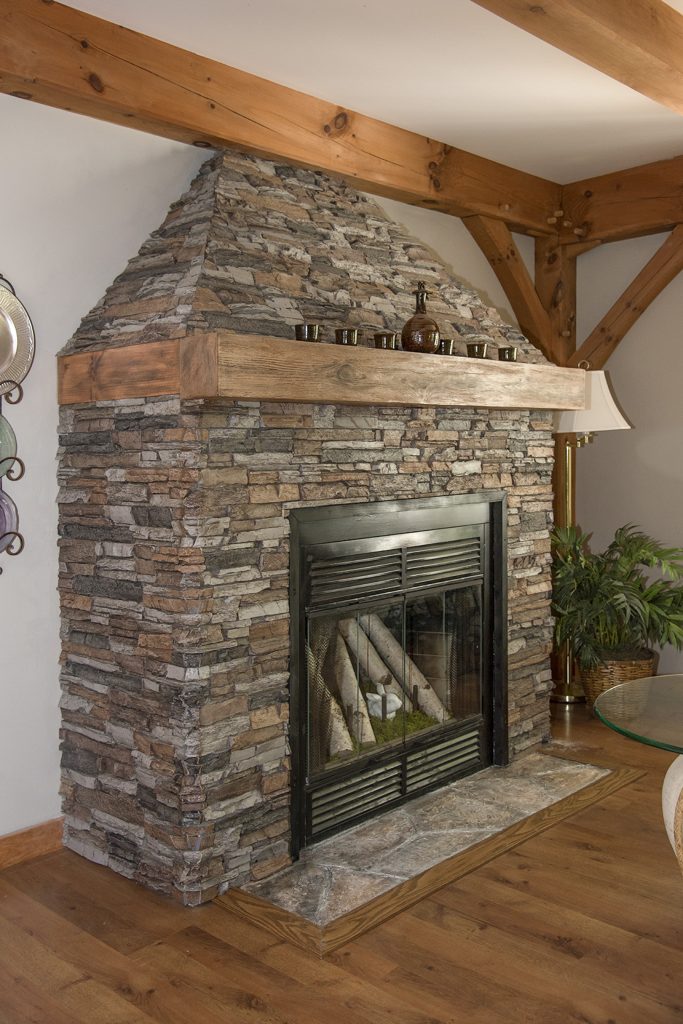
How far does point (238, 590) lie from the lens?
9.05 feet

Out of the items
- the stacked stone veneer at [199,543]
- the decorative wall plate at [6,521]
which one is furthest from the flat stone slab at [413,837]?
the decorative wall plate at [6,521]

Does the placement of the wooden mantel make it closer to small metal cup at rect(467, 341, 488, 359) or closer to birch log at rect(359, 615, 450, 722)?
small metal cup at rect(467, 341, 488, 359)

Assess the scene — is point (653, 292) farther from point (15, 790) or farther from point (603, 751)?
point (15, 790)

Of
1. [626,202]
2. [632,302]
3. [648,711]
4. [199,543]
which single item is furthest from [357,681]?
[626,202]

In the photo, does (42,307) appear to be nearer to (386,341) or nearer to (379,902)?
(386,341)

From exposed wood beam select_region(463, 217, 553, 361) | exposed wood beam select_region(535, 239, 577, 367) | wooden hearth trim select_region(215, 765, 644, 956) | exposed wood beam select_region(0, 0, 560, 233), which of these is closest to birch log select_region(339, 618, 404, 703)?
wooden hearth trim select_region(215, 765, 644, 956)

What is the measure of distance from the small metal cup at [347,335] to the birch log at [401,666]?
0.95 meters

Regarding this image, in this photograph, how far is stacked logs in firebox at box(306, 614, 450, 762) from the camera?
10.2 feet

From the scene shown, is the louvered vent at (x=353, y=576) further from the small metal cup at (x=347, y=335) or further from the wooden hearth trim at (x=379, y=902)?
the wooden hearth trim at (x=379, y=902)

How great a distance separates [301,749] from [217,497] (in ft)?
2.95

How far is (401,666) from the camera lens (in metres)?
3.43

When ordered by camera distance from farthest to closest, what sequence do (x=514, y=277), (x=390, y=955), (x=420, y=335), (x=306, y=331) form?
(x=514, y=277)
(x=420, y=335)
(x=306, y=331)
(x=390, y=955)

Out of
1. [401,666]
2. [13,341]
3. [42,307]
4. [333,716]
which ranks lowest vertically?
[333,716]

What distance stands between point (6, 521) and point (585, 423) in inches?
102
